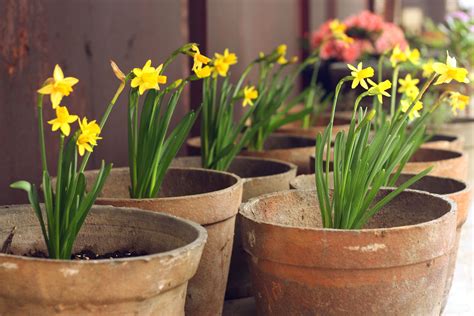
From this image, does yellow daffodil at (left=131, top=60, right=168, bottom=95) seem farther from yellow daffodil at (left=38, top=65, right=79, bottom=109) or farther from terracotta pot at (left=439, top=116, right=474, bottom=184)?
terracotta pot at (left=439, top=116, right=474, bottom=184)

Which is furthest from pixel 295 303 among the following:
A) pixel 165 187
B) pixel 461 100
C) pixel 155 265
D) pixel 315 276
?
pixel 461 100

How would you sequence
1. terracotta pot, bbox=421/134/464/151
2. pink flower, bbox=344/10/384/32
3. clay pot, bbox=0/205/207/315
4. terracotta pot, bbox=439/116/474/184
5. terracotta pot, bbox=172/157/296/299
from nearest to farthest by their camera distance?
clay pot, bbox=0/205/207/315 → terracotta pot, bbox=172/157/296/299 → terracotta pot, bbox=421/134/464/151 → terracotta pot, bbox=439/116/474/184 → pink flower, bbox=344/10/384/32

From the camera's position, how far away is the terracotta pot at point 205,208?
6.02ft

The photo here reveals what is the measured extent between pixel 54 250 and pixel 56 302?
227 mm

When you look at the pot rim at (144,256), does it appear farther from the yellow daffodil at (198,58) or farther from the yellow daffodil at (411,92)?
the yellow daffodil at (411,92)

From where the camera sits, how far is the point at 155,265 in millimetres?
1380

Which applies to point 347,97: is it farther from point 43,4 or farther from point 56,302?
point 56,302

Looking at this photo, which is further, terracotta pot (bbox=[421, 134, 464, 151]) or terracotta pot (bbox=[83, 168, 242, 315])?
terracotta pot (bbox=[421, 134, 464, 151])

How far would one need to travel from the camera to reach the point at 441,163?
99.0 inches

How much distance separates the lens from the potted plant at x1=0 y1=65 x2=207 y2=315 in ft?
4.43

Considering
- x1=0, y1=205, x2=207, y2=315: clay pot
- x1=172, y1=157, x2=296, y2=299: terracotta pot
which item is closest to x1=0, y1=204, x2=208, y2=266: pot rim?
x1=0, y1=205, x2=207, y2=315: clay pot

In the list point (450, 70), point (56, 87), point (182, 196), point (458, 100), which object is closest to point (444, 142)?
point (458, 100)

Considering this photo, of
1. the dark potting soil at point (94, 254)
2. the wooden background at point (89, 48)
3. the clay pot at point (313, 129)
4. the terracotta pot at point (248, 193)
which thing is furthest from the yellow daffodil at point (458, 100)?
the wooden background at point (89, 48)

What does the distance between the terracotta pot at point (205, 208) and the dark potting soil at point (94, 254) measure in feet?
0.49
